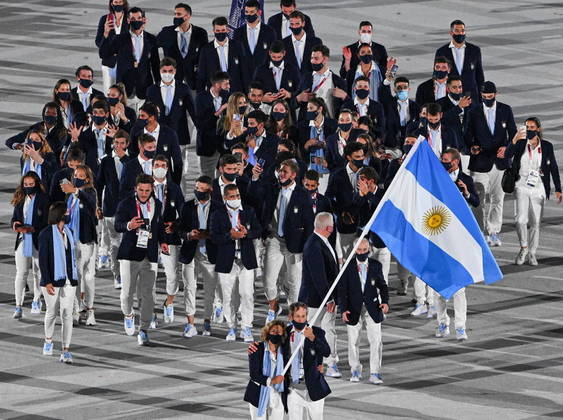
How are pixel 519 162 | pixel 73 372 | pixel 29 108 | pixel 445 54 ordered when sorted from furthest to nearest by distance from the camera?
pixel 29 108 → pixel 445 54 → pixel 519 162 → pixel 73 372

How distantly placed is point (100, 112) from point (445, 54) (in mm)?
5460

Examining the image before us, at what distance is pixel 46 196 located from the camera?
2417cm

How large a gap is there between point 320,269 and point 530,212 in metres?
4.88

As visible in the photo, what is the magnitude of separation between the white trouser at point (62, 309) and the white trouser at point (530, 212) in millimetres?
6359

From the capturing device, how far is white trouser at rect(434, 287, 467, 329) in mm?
23484

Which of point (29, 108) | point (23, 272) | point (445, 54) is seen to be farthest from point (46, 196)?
point (29, 108)

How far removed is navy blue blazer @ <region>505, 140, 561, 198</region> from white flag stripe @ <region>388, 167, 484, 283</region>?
6287mm

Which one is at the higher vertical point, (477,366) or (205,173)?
(205,173)

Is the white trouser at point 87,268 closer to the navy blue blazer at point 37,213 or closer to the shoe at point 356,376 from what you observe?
the navy blue blazer at point 37,213

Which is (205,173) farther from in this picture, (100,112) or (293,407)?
(293,407)

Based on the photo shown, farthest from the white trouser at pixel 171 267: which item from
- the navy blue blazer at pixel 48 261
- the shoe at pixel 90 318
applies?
the navy blue blazer at pixel 48 261

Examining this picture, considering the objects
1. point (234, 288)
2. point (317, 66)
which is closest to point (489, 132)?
point (317, 66)

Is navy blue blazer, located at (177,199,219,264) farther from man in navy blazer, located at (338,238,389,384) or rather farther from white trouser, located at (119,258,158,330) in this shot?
man in navy blazer, located at (338,238,389,384)

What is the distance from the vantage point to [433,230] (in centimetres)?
2012
